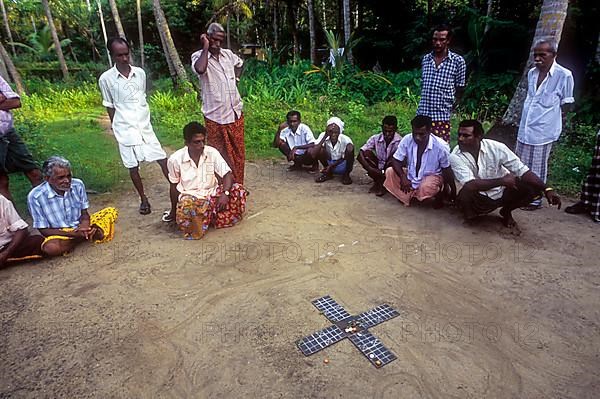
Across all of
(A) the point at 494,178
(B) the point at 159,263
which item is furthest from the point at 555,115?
(B) the point at 159,263

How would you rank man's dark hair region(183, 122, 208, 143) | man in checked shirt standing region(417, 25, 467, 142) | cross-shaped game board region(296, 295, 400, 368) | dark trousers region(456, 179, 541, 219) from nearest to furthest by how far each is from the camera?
cross-shaped game board region(296, 295, 400, 368) → dark trousers region(456, 179, 541, 219) → man's dark hair region(183, 122, 208, 143) → man in checked shirt standing region(417, 25, 467, 142)

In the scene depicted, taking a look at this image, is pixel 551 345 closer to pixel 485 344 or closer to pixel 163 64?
pixel 485 344

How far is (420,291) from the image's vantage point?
292 cm

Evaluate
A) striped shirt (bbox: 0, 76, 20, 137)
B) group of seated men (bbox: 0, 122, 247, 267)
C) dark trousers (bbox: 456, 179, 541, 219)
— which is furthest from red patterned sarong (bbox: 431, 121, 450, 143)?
striped shirt (bbox: 0, 76, 20, 137)

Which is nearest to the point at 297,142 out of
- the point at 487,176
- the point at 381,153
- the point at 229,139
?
the point at 381,153

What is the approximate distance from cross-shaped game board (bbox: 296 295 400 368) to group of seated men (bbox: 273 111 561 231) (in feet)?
5.32

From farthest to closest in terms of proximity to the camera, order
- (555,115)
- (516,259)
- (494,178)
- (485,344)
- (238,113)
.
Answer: (238,113)
(555,115)
(494,178)
(516,259)
(485,344)

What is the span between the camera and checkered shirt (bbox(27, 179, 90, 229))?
10.9 feet

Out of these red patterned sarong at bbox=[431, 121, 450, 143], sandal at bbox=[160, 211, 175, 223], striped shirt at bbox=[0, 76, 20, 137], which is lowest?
sandal at bbox=[160, 211, 175, 223]

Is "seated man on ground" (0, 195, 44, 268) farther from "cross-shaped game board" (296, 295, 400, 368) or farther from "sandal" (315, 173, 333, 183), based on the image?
"sandal" (315, 173, 333, 183)

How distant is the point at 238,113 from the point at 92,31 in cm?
1599

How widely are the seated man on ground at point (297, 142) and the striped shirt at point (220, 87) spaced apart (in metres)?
1.16

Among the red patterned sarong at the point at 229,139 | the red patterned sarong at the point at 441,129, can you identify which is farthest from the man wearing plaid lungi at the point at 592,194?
the red patterned sarong at the point at 229,139

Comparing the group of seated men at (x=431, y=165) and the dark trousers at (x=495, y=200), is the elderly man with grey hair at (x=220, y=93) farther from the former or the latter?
the dark trousers at (x=495, y=200)
